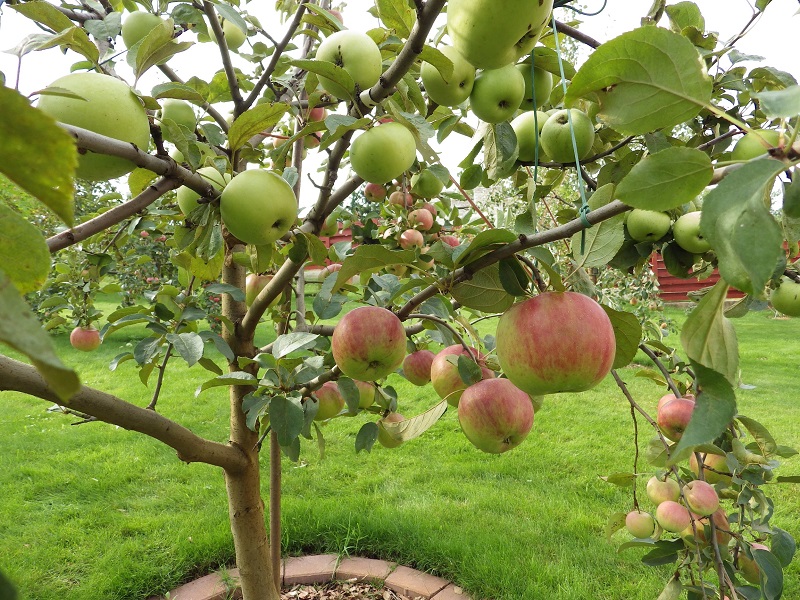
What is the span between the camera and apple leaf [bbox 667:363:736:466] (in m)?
0.45

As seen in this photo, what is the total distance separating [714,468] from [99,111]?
59.8 inches

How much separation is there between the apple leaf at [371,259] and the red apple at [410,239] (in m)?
1.07

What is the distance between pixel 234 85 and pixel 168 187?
25.6 inches

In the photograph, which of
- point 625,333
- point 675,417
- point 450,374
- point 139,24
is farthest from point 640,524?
point 139,24

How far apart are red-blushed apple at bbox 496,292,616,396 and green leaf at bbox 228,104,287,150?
1.57ft

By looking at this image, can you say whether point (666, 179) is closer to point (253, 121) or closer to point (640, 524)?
point (253, 121)

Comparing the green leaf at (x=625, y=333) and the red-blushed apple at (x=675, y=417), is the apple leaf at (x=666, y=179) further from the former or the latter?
the red-blushed apple at (x=675, y=417)

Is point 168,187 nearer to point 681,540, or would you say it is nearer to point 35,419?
point 681,540

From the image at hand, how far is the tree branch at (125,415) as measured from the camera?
2.95ft

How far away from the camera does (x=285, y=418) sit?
115 centimetres

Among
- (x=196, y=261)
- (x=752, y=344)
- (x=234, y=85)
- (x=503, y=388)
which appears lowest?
(x=752, y=344)

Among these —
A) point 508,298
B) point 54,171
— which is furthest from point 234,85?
point 54,171

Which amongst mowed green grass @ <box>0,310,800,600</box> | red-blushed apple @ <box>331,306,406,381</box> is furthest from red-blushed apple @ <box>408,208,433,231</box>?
mowed green grass @ <box>0,310,800,600</box>

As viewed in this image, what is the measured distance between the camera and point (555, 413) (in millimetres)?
4156
